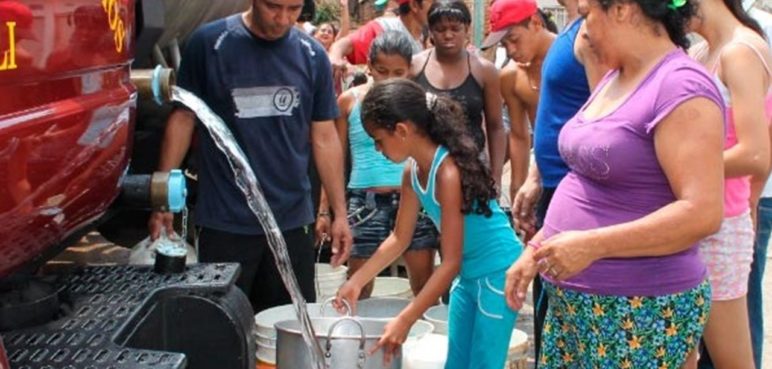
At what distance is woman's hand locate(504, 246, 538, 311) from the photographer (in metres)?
2.93

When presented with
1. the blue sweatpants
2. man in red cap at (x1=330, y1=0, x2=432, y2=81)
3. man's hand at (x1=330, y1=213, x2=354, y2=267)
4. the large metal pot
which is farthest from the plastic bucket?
man in red cap at (x1=330, y1=0, x2=432, y2=81)

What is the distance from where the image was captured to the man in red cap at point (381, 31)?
7168 millimetres

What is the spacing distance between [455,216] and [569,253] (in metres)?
1.19

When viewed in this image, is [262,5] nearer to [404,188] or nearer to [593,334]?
[404,188]

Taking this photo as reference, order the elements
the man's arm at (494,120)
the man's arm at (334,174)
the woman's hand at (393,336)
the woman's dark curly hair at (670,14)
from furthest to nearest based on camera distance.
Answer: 1. the man's arm at (494,120)
2. the man's arm at (334,174)
3. the woman's hand at (393,336)
4. the woman's dark curly hair at (670,14)

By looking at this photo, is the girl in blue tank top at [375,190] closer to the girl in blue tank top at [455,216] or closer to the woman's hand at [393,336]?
the girl in blue tank top at [455,216]

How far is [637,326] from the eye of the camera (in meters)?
2.94

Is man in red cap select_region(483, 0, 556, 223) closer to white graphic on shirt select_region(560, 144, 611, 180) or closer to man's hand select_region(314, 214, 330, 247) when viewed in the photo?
man's hand select_region(314, 214, 330, 247)

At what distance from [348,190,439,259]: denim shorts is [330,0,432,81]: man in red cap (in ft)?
4.29

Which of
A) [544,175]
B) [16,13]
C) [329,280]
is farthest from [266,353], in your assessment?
[16,13]

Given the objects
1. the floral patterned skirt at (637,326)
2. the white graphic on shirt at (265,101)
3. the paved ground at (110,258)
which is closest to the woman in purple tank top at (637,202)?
the floral patterned skirt at (637,326)

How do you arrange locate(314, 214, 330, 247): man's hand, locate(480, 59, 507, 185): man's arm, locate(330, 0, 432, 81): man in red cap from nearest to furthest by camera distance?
locate(314, 214, 330, 247): man's hand < locate(480, 59, 507, 185): man's arm < locate(330, 0, 432, 81): man in red cap

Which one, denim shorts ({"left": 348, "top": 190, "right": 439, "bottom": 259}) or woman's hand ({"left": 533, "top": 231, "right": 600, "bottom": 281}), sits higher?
woman's hand ({"left": 533, "top": 231, "right": 600, "bottom": 281})

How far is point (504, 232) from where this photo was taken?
4.13 meters
